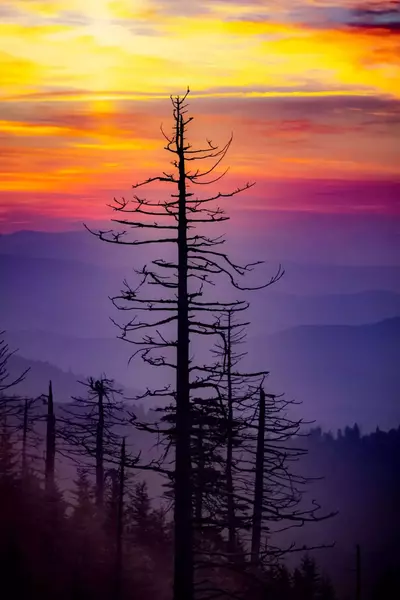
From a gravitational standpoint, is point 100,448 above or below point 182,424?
above

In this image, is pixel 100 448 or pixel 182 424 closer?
pixel 182 424

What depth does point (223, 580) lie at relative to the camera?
34.5m

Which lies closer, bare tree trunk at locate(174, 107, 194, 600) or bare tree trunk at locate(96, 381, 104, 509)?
bare tree trunk at locate(174, 107, 194, 600)

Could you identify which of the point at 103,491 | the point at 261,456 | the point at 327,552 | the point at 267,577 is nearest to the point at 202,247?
the point at 261,456

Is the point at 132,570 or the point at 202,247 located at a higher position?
the point at 202,247

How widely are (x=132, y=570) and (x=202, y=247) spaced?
2189cm

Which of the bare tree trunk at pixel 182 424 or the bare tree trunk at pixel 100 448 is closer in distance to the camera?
the bare tree trunk at pixel 182 424

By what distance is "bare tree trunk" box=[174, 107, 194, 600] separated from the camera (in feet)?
61.6

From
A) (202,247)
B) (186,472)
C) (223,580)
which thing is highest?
(202,247)

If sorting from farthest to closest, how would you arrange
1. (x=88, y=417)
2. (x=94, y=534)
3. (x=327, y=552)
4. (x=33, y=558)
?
(x=327, y=552), (x=88, y=417), (x=94, y=534), (x=33, y=558)

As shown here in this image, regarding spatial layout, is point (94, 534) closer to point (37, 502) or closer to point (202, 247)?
point (37, 502)

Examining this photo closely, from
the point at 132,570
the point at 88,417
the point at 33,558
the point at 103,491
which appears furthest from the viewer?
the point at 103,491

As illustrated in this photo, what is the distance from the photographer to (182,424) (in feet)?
62.5

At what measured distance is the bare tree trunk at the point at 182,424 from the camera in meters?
18.8
